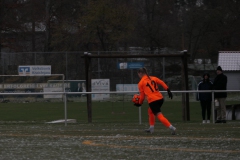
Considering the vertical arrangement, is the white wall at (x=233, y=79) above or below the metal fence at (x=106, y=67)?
below

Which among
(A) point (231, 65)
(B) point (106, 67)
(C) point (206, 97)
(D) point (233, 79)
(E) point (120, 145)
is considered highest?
(B) point (106, 67)

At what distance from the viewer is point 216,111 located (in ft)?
66.8

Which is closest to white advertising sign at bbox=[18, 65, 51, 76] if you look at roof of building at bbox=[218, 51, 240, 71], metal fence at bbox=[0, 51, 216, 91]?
metal fence at bbox=[0, 51, 216, 91]

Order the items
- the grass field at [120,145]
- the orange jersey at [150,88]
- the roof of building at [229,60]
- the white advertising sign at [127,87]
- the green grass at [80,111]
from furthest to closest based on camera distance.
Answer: the white advertising sign at [127,87] → the roof of building at [229,60] → the green grass at [80,111] → the orange jersey at [150,88] → the grass field at [120,145]

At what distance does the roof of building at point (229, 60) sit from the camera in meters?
30.5

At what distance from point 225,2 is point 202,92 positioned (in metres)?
27.4

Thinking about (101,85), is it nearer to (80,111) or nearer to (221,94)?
(80,111)

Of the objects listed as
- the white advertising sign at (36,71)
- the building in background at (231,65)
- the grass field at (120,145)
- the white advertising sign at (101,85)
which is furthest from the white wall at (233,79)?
the grass field at (120,145)

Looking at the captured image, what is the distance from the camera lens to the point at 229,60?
30812 mm

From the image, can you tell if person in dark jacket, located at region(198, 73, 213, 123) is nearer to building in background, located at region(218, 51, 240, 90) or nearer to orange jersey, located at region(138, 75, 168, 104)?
orange jersey, located at region(138, 75, 168, 104)

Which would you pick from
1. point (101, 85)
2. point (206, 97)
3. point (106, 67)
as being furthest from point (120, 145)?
point (106, 67)

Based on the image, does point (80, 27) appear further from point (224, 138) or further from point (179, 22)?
point (224, 138)

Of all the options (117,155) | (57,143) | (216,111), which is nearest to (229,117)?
(216,111)

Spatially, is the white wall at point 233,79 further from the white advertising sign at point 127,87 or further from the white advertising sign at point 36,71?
the white advertising sign at point 36,71
